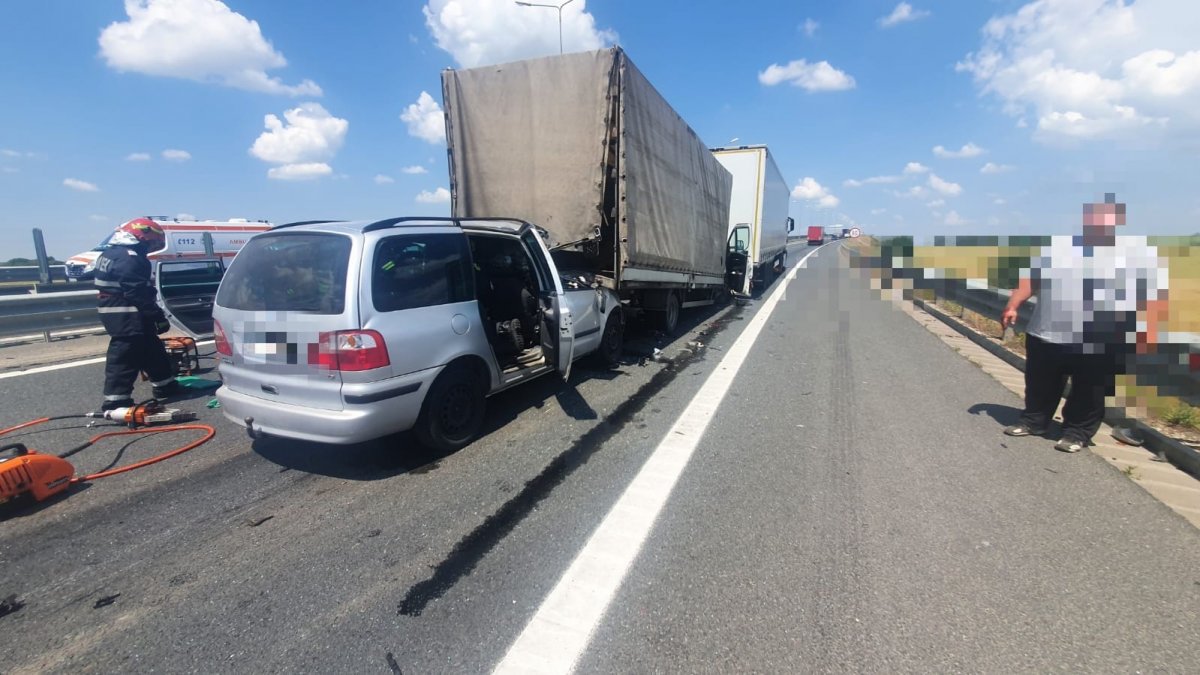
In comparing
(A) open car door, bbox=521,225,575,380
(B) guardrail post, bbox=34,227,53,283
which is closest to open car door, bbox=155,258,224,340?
(A) open car door, bbox=521,225,575,380

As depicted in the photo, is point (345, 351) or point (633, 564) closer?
point (633, 564)

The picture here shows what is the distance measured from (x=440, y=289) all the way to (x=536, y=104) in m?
3.51

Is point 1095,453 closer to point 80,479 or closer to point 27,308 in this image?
point 80,479

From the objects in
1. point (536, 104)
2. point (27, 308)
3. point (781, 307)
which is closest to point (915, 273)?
point (781, 307)

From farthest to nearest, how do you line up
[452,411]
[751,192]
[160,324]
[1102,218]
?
[751,192] < [160,324] < [452,411] < [1102,218]

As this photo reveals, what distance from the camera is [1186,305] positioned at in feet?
12.9

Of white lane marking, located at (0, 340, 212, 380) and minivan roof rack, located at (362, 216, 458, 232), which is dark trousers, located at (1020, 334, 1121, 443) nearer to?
minivan roof rack, located at (362, 216, 458, 232)

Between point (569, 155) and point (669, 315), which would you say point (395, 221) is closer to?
point (569, 155)

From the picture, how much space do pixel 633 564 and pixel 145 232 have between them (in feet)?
17.5

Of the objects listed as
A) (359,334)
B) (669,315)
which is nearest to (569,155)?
(669,315)

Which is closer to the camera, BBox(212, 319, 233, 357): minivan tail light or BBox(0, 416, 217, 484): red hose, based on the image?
BBox(0, 416, 217, 484): red hose

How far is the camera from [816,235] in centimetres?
7625

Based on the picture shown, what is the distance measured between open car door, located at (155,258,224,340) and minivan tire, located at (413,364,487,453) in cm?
426

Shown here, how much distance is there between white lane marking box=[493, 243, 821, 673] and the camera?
2051mm
